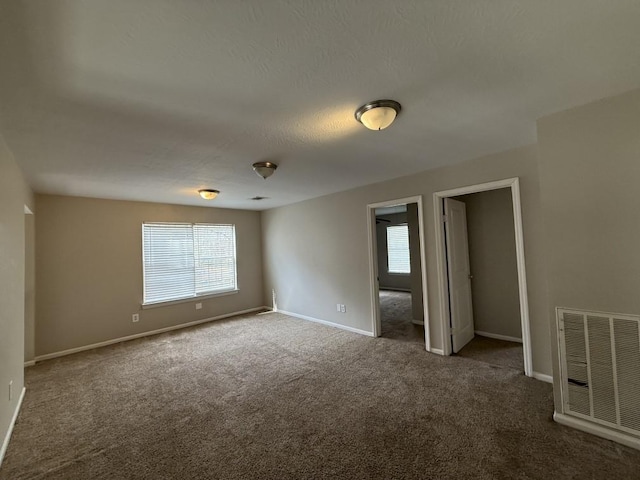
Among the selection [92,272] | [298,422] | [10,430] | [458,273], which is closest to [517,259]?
[458,273]

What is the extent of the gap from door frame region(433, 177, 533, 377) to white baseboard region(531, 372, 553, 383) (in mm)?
33

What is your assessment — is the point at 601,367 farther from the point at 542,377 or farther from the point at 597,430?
the point at 542,377

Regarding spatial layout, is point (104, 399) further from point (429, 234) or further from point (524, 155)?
point (524, 155)

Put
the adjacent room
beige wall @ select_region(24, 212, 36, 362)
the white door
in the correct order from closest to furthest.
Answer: the adjacent room, the white door, beige wall @ select_region(24, 212, 36, 362)

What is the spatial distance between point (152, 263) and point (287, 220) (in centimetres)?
263

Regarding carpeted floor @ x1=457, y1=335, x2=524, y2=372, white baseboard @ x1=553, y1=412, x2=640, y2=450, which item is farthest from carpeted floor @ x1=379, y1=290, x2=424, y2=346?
white baseboard @ x1=553, y1=412, x2=640, y2=450

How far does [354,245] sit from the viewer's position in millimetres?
4539

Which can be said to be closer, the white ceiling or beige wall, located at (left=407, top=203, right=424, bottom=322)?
the white ceiling

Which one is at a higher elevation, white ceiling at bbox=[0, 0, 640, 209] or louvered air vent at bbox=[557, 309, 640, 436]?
white ceiling at bbox=[0, 0, 640, 209]

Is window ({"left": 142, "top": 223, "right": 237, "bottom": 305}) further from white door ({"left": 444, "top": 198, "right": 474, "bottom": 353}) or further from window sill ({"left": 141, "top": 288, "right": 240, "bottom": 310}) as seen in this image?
white door ({"left": 444, "top": 198, "right": 474, "bottom": 353})

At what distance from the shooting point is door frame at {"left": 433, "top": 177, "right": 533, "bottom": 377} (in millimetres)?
2832

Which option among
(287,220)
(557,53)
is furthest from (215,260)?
(557,53)

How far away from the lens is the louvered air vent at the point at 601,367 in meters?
1.86

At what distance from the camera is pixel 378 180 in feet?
13.3
